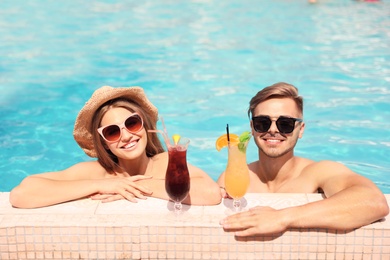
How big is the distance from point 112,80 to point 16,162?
3.17 m

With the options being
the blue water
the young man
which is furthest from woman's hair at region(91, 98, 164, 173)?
the blue water

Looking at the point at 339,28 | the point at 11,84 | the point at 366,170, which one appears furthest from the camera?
the point at 339,28

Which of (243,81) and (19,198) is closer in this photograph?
(19,198)

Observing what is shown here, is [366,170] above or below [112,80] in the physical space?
below

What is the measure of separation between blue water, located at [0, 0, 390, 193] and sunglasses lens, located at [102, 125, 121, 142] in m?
3.07

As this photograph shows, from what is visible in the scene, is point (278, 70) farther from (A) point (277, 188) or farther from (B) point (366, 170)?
(A) point (277, 188)

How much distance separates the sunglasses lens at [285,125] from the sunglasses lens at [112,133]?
1069mm

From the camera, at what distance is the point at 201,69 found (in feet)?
34.6

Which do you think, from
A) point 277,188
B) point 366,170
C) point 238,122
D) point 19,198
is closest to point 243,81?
point 238,122

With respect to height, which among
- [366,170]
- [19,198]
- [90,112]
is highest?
[90,112]

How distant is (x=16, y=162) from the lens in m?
7.12

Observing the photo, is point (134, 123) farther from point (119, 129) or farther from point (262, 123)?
point (262, 123)

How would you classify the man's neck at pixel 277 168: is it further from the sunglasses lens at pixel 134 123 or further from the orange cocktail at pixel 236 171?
the sunglasses lens at pixel 134 123

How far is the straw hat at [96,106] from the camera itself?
409 cm
